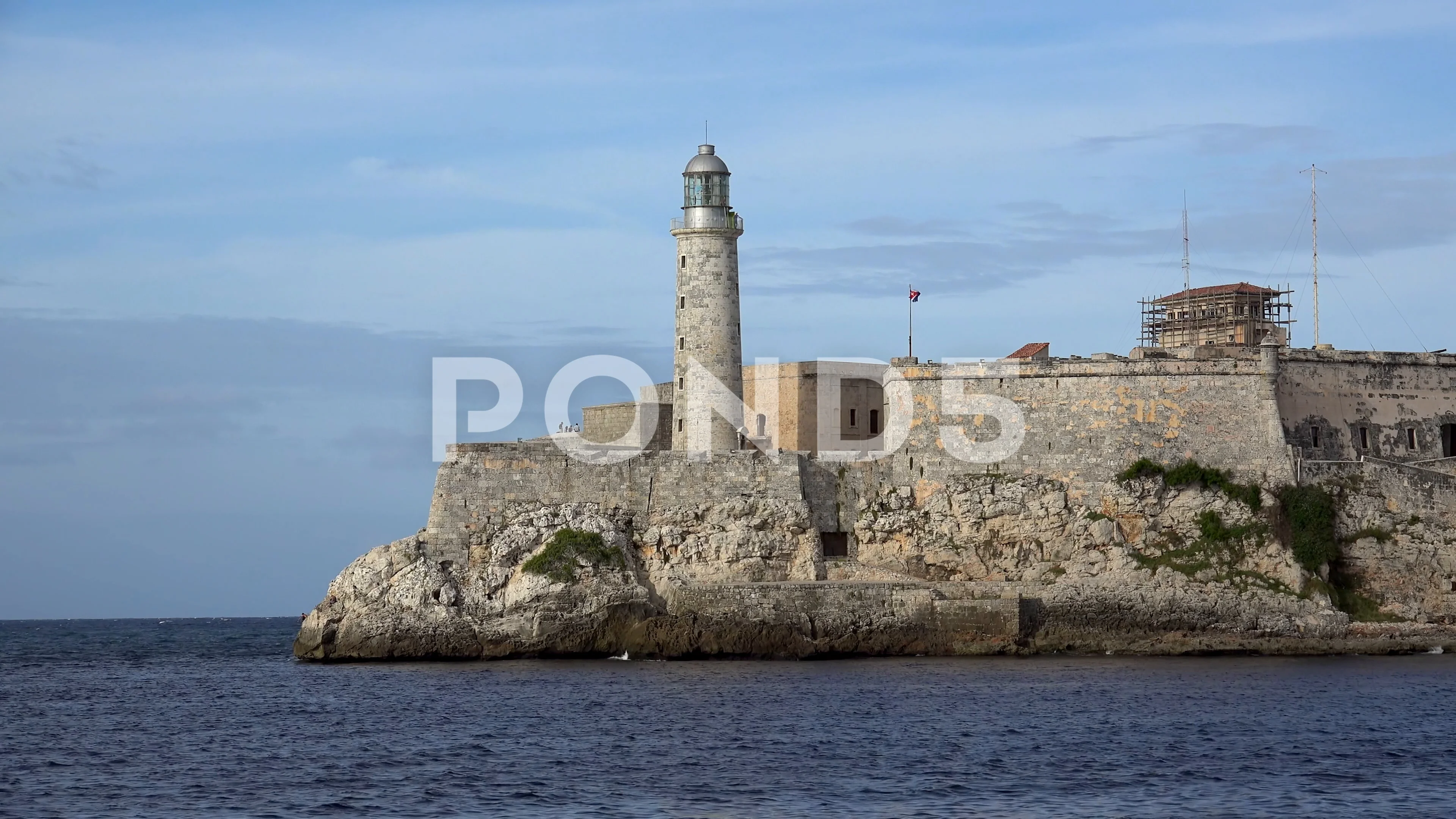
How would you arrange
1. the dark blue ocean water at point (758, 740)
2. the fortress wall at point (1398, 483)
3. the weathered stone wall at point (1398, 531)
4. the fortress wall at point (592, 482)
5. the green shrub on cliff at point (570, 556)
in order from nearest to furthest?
the dark blue ocean water at point (758, 740)
the green shrub on cliff at point (570, 556)
the weathered stone wall at point (1398, 531)
the fortress wall at point (1398, 483)
the fortress wall at point (592, 482)

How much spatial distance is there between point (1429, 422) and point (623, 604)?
18.4 meters

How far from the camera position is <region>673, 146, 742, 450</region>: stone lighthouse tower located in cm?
4103

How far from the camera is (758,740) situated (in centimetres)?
2769

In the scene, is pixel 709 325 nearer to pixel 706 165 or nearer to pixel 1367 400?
pixel 706 165

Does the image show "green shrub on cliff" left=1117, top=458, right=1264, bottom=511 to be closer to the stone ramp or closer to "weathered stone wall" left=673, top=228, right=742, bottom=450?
the stone ramp

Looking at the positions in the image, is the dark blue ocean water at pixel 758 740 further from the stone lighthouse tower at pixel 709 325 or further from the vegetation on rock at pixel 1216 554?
the stone lighthouse tower at pixel 709 325

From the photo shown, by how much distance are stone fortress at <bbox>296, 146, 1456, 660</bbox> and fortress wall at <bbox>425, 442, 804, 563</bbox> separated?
5 cm

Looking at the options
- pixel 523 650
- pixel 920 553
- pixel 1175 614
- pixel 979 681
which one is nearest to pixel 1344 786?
pixel 979 681

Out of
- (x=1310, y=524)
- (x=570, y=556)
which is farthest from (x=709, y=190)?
(x=1310, y=524)

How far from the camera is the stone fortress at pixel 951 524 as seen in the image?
1494 inches

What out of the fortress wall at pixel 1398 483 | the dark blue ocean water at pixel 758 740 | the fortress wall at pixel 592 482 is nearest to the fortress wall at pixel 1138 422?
the fortress wall at pixel 1398 483

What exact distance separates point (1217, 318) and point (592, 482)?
1801 centimetres

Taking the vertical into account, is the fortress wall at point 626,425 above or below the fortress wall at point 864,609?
above

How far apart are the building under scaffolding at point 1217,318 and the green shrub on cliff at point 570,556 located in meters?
16.2
